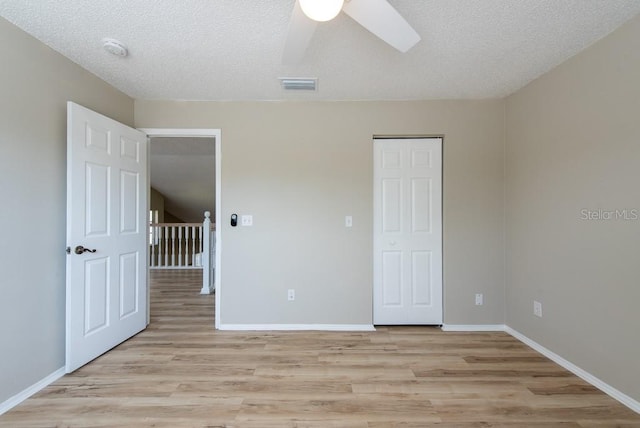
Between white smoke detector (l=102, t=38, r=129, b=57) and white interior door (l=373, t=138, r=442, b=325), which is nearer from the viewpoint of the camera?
white smoke detector (l=102, t=38, r=129, b=57)

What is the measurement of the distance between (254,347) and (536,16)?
10.3 ft

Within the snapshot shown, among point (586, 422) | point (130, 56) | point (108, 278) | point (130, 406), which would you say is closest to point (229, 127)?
point (130, 56)

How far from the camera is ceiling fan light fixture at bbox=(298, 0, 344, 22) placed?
3.74 ft

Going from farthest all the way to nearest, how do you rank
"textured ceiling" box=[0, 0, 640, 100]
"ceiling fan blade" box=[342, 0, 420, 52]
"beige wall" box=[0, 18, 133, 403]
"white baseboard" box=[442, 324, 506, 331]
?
"white baseboard" box=[442, 324, 506, 331], "beige wall" box=[0, 18, 133, 403], "textured ceiling" box=[0, 0, 640, 100], "ceiling fan blade" box=[342, 0, 420, 52]

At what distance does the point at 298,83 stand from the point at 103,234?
211 cm

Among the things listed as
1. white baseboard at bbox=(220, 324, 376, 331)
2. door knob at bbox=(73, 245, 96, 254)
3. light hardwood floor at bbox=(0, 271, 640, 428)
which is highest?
door knob at bbox=(73, 245, 96, 254)

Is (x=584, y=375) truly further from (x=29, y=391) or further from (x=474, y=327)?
(x=29, y=391)

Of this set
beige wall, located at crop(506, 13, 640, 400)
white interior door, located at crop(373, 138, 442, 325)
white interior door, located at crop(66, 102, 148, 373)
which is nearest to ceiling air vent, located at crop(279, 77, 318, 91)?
white interior door, located at crop(373, 138, 442, 325)

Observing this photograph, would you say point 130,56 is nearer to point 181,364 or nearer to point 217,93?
point 217,93

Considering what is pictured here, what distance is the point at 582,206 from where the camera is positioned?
6.86 ft

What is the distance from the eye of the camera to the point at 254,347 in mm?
2543

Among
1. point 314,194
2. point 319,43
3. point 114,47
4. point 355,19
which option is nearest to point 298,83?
point 319,43

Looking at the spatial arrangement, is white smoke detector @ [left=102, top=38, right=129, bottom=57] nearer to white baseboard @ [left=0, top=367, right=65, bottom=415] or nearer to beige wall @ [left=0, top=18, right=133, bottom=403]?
beige wall @ [left=0, top=18, right=133, bottom=403]

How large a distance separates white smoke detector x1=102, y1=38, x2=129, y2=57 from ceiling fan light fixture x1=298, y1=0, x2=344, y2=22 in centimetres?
159
